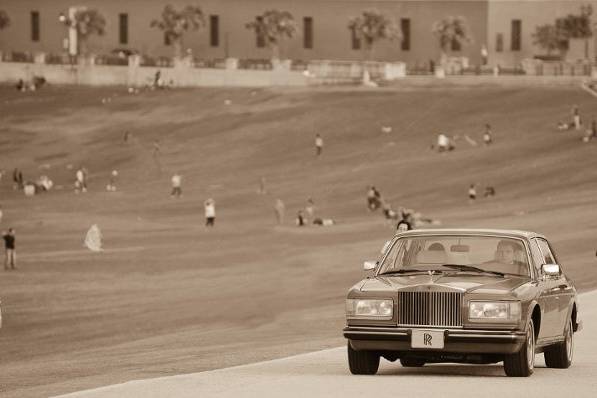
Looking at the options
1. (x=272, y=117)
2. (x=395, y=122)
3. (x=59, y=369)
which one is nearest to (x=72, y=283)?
(x=59, y=369)

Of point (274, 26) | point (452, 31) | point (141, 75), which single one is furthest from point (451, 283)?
point (274, 26)

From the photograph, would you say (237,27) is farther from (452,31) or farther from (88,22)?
(452,31)

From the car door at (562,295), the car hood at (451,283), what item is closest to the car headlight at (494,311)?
the car hood at (451,283)

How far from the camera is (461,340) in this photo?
1564 cm

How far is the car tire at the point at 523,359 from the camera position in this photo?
1595cm

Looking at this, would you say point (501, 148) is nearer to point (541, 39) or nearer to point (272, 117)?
point (272, 117)

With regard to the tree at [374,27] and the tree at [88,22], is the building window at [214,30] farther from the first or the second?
the tree at [374,27]

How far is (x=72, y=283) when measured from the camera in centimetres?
4288

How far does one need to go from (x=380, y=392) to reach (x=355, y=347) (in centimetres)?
122

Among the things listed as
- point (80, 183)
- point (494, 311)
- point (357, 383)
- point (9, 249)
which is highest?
point (494, 311)

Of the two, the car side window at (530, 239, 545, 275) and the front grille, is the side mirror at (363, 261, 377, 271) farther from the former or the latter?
the car side window at (530, 239, 545, 275)

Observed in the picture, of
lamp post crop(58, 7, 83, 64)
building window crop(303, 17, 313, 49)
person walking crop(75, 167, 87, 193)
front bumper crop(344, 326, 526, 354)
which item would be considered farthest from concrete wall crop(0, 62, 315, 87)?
front bumper crop(344, 326, 526, 354)

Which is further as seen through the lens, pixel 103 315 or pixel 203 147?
pixel 203 147

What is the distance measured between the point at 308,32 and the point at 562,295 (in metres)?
124
